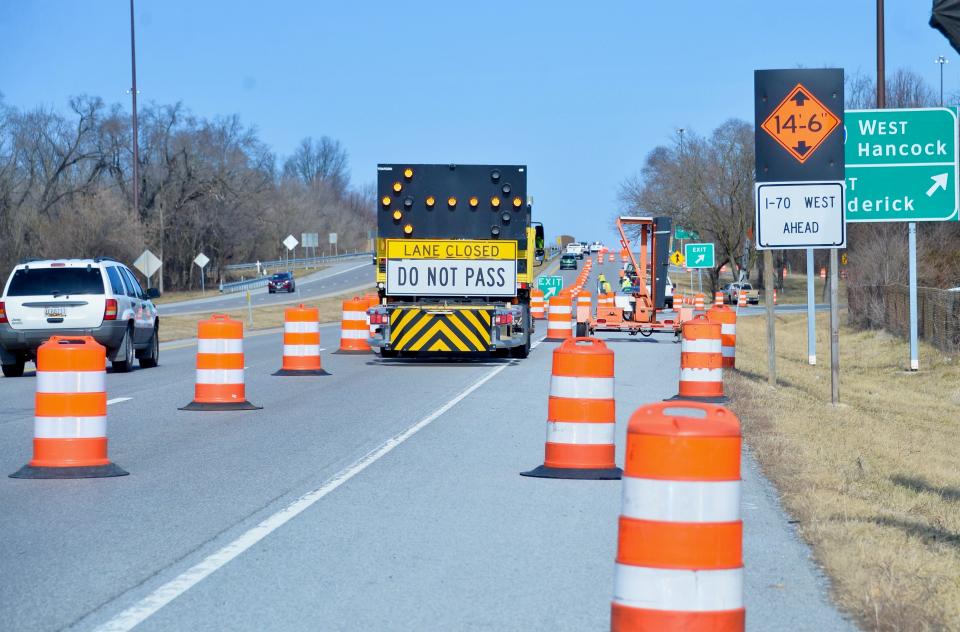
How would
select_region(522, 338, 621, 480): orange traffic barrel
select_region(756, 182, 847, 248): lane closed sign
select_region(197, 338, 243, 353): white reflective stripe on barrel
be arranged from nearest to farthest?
select_region(522, 338, 621, 480): orange traffic barrel
select_region(197, 338, 243, 353): white reflective stripe on barrel
select_region(756, 182, 847, 248): lane closed sign

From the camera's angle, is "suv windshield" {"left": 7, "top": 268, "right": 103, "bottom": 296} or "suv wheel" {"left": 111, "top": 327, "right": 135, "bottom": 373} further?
"suv wheel" {"left": 111, "top": 327, "right": 135, "bottom": 373}

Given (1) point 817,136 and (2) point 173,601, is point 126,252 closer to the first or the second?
(1) point 817,136

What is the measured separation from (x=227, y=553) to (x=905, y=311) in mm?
26061

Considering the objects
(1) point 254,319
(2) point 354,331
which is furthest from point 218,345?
(1) point 254,319

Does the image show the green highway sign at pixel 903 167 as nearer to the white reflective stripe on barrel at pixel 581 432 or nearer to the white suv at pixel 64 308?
the white suv at pixel 64 308

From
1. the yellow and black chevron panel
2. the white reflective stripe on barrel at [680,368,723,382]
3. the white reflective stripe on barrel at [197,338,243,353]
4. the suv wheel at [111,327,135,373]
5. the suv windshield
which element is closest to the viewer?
the white reflective stripe on barrel at [197,338,243,353]

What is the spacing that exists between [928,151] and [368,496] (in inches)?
626

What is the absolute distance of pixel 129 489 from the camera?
393 inches

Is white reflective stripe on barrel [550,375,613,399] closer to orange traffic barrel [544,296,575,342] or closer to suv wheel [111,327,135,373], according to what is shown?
suv wheel [111,327,135,373]

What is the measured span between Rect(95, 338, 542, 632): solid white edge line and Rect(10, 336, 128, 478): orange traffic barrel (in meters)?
1.88

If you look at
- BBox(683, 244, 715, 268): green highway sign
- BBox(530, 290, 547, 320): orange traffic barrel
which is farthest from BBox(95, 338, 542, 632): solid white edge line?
BBox(683, 244, 715, 268): green highway sign

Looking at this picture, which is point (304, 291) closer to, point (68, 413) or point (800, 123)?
point (800, 123)

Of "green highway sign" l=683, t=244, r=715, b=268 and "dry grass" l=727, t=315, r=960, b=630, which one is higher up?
"green highway sign" l=683, t=244, r=715, b=268

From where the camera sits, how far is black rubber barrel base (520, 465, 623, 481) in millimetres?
10430
